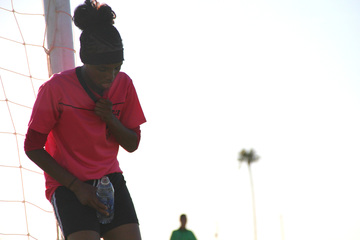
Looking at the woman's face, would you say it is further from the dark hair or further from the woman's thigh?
the woman's thigh

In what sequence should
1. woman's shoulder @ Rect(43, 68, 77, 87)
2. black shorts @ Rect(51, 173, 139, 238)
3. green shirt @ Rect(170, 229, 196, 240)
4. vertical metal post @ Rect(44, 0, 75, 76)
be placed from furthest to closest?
green shirt @ Rect(170, 229, 196, 240) < vertical metal post @ Rect(44, 0, 75, 76) < woman's shoulder @ Rect(43, 68, 77, 87) < black shorts @ Rect(51, 173, 139, 238)

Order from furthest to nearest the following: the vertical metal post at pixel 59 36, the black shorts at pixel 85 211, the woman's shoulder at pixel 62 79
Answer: the vertical metal post at pixel 59 36 < the woman's shoulder at pixel 62 79 < the black shorts at pixel 85 211

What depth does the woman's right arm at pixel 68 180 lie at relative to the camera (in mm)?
2963

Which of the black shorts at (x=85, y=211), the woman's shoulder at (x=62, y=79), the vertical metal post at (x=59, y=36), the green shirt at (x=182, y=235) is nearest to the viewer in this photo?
the black shorts at (x=85, y=211)

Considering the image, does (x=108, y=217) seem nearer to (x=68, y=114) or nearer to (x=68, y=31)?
(x=68, y=114)

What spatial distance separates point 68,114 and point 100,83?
223 millimetres

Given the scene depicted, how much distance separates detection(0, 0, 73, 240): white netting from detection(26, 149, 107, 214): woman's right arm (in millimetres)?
1628

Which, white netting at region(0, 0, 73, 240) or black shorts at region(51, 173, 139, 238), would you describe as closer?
black shorts at region(51, 173, 139, 238)

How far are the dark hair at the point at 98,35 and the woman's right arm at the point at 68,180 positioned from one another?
52 cm

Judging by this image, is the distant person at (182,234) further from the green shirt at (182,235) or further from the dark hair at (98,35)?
the dark hair at (98,35)

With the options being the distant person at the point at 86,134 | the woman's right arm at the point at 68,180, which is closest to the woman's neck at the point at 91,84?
the distant person at the point at 86,134

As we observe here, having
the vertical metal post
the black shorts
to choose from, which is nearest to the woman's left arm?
the black shorts

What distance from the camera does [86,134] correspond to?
3074 millimetres

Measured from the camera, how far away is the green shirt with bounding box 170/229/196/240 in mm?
9413
